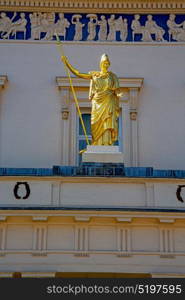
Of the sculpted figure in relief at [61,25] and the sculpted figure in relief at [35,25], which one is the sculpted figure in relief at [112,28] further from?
the sculpted figure in relief at [35,25]

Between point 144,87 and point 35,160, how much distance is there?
309cm

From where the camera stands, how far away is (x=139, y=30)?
14.0 metres

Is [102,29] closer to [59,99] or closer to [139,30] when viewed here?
[139,30]

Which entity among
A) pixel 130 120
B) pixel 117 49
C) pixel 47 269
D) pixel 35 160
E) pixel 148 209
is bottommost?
pixel 47 269

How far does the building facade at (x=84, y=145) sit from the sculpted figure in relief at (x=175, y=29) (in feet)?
0.09

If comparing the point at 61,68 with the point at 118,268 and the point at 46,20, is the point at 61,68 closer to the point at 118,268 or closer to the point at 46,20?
the point at 46,20

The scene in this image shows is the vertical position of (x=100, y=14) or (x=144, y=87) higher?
(x=100, y=14)

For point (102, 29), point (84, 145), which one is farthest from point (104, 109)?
point (102, 29)

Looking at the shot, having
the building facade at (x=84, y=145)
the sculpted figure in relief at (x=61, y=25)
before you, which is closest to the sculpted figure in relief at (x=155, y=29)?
the building facade at (x=84, y=145)

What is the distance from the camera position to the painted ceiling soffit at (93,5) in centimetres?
1407

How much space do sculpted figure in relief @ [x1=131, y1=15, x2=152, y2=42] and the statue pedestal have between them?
4044 mm

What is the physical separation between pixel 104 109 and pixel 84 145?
2.08 metres

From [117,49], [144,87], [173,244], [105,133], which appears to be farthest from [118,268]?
[117,49]

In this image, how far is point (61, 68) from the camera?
533 inches
